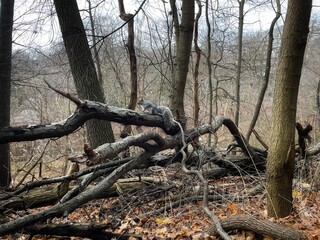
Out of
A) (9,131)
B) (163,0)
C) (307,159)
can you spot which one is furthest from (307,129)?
(163,0)

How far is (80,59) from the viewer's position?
6.54 metres

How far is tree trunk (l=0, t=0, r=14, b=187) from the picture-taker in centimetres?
714

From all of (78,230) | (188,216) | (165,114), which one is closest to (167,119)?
(165,114)

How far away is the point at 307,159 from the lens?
5.12 metres

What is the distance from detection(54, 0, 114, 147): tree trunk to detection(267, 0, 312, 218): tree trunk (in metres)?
3.80

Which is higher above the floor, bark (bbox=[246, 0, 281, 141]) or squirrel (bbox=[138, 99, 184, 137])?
bark (bbox=[246, 0, 281, 141])

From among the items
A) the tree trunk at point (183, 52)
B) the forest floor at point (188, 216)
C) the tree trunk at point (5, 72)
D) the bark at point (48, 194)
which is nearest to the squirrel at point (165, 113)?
the forest floor at point (188, 216)

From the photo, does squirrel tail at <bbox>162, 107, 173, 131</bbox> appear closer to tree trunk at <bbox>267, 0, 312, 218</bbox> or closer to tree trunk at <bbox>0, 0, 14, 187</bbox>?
tree trunk at <bbox>267, 0, 312, 218</bbox>

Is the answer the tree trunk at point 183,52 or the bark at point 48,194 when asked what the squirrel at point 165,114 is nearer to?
the bark at point 48,194

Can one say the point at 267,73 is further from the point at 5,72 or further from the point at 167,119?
the point at 5,72

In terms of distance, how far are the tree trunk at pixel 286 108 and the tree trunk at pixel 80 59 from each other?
3796mm

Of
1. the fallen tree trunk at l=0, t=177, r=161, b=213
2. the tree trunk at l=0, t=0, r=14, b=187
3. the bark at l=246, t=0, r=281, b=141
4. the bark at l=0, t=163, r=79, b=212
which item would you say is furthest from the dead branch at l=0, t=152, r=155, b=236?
the bark at l=246, t=0, r=281, b=141

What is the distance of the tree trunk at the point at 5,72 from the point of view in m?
7.14

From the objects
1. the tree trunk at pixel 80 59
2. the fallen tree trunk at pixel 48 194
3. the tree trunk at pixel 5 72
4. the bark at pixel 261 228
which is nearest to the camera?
the bark at pixel 261 228
